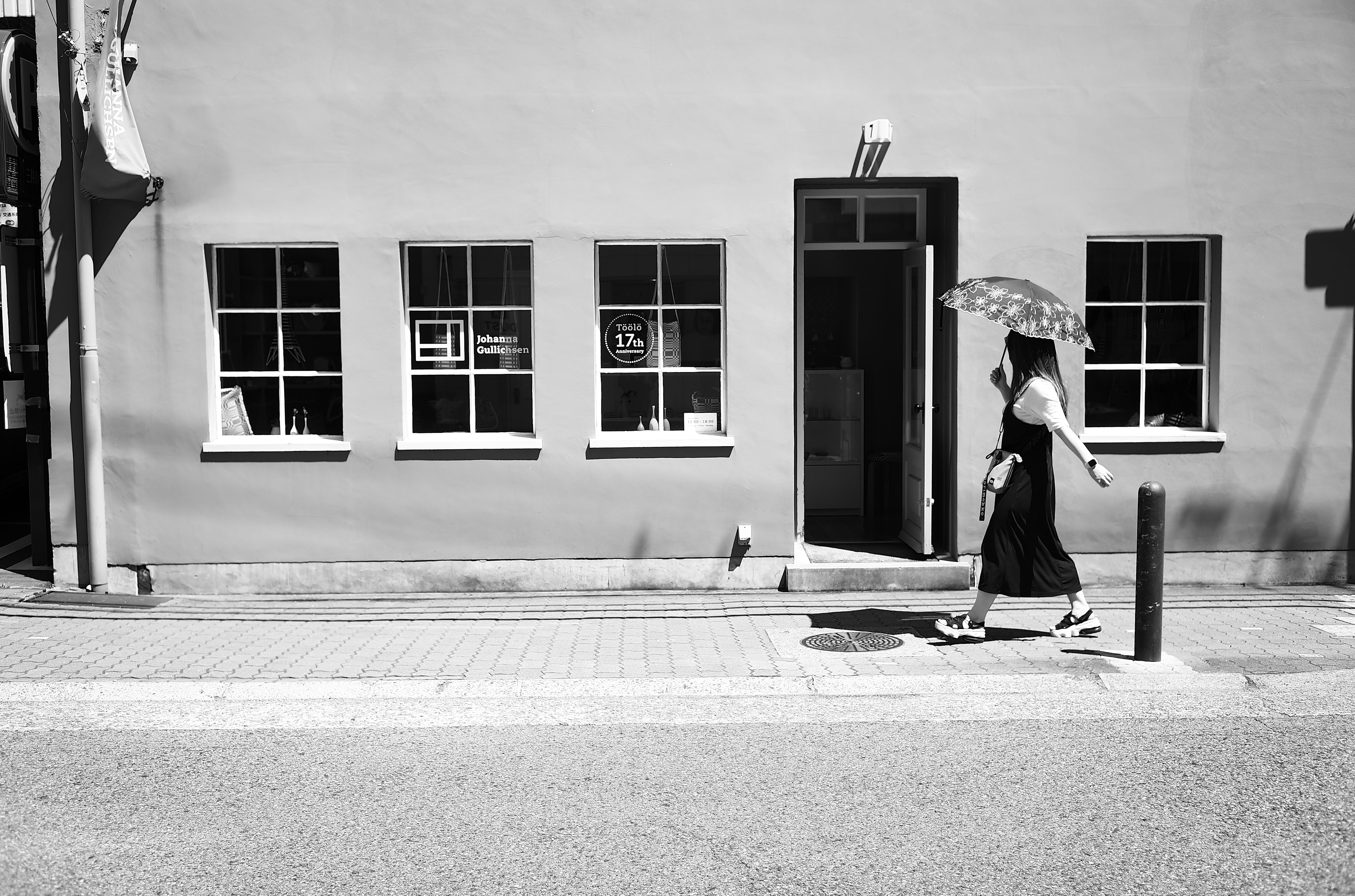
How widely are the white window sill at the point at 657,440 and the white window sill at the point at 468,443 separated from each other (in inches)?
19.8

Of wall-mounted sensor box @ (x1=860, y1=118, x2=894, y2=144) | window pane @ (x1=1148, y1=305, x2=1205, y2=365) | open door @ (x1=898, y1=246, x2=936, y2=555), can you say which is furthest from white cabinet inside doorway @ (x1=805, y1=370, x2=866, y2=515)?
wall-mounted sensor box @ (x1=860, y1=118, x2=894, y2=144)

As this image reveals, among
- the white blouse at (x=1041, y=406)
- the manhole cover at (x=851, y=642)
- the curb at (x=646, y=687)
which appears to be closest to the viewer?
the curb at (x=646, y=687)

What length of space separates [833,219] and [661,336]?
5.91 ft

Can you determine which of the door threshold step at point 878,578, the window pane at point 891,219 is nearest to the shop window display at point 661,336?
the door threshold step at point 878,578

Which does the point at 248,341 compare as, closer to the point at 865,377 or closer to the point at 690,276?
the point at 690,276

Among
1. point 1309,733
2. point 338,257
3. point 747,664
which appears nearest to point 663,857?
point 747,664

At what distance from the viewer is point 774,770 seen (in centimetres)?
545

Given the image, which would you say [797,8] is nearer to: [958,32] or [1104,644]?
[958,32]

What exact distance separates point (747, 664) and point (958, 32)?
5153mm

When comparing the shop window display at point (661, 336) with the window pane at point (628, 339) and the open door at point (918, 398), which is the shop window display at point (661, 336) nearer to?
the window pane at point (628, 339)

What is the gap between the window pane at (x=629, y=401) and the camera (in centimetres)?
957

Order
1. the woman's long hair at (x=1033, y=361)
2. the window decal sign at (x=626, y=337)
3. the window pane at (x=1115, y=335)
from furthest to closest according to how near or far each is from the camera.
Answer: the window pane at (x=1115, y=335), the window decal sign at (x=626, y=337), the woman's long hair at (x=1033, y=361)

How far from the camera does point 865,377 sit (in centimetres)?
1220

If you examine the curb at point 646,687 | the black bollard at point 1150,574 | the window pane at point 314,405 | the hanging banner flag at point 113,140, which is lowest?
the curb at point 646,687
